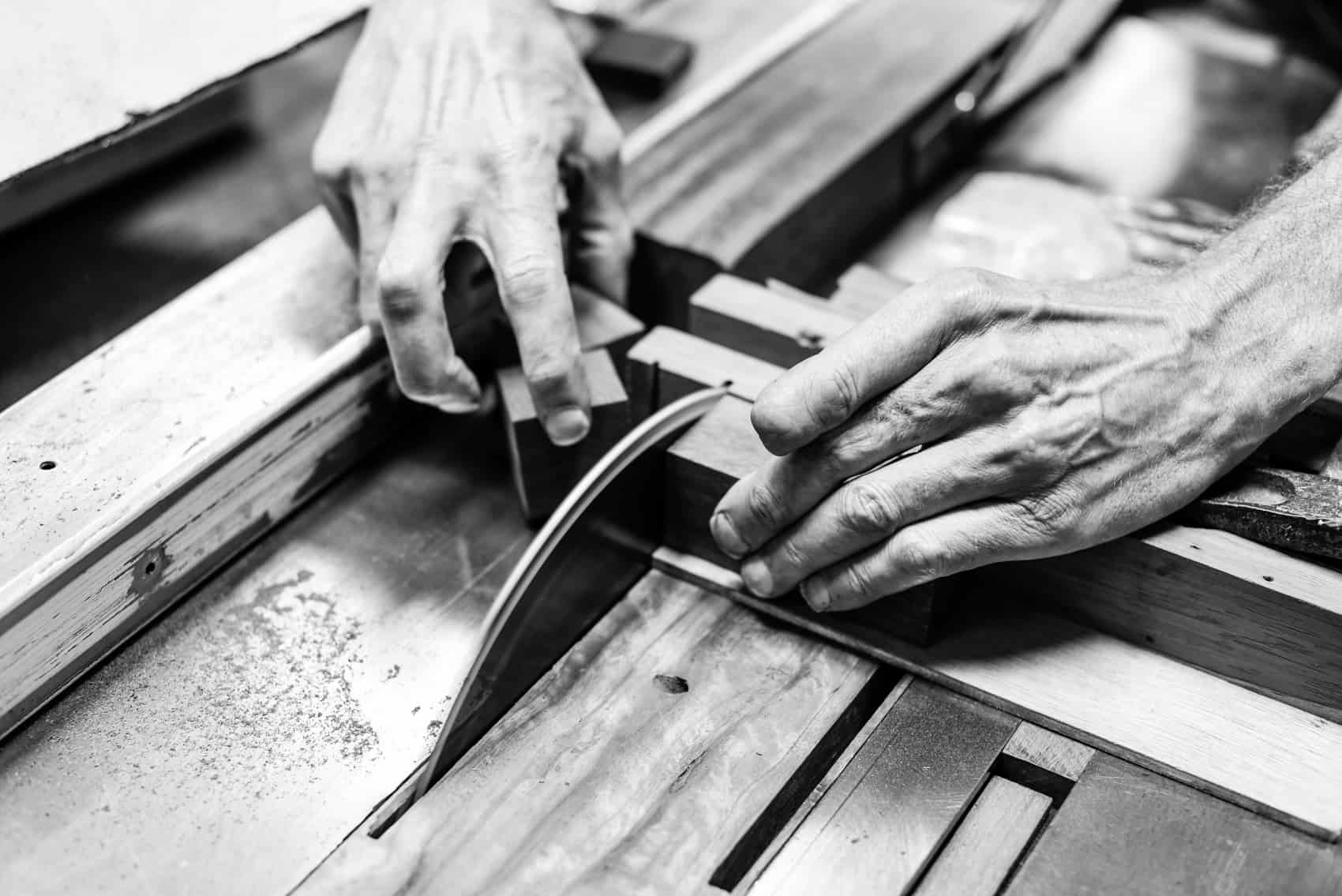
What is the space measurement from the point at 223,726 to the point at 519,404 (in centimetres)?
50

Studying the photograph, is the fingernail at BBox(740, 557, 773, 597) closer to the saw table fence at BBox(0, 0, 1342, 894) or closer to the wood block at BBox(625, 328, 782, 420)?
the saw table fence at BBox(0, 0, 1342, 894)

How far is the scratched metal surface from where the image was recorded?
1.18m

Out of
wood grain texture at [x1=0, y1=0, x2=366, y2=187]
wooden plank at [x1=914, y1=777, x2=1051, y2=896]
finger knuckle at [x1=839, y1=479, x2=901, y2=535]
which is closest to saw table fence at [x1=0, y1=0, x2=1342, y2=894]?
wooden plank at [x1=914, y1=777, x2=1051, y2=896]

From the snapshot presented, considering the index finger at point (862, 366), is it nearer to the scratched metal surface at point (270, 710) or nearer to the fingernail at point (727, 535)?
the fingernail at point (727, 535)

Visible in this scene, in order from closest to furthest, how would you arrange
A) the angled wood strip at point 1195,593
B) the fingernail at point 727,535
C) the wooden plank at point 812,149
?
the angled wood strip at point 1195,593 < the fingernail at point 727,535 < the wooden plank at point 812,149

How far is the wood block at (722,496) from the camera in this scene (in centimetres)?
135

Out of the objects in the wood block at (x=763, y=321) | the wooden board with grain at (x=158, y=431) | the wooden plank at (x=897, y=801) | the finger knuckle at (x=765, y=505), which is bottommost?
the wooden plank at (x=897, y=801)

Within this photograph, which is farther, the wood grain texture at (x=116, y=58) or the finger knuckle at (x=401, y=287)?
the wood grain texture at (x=116, y=58)

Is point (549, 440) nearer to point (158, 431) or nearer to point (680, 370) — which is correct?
point (680, 370)

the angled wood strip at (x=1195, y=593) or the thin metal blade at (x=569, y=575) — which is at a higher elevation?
the thin metal blade at (x=569, y=575)

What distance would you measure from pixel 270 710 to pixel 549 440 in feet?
1.50

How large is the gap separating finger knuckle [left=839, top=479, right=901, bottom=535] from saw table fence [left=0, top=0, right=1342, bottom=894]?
0.12 m

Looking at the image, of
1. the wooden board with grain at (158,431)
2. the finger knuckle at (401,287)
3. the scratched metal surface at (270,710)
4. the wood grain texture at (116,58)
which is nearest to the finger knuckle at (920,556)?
the scratched metal surface at (270,710)

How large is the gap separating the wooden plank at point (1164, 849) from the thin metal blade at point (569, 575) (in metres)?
0.55
